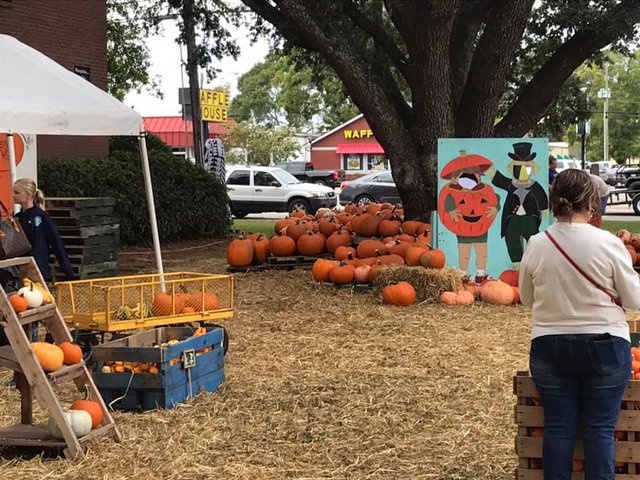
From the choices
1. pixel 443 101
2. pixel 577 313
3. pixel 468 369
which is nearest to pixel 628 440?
pixel 577 313

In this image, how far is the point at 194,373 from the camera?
6.54 m

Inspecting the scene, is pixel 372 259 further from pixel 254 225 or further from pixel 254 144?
pixel 254 144

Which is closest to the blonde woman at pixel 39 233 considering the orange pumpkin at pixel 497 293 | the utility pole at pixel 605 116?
the orange pumpkin at pixel 497 293

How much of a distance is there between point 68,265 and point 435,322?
3.95 meters

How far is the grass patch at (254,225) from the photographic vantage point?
22469 millimetres

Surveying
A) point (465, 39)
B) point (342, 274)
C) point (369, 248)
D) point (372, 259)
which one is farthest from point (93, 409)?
point (465, 39)

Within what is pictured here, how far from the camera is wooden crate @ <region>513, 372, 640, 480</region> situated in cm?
405

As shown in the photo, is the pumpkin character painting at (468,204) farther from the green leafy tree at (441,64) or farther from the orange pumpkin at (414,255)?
the green leafy tree at (441,64)

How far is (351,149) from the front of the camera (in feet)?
254

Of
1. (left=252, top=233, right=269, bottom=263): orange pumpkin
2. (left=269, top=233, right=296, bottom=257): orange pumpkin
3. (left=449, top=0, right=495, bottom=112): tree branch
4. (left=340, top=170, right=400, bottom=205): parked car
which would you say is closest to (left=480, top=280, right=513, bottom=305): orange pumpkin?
(left=269, top=233, right=296, bottom=257): orange pumpkin

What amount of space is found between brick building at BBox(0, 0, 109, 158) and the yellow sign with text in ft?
17.2

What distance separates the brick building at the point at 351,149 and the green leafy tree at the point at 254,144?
5489 mm

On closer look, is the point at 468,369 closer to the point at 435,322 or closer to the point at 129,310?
the point at 435,322

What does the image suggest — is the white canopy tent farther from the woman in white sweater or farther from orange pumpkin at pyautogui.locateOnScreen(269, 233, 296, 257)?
the woman in white sweater
